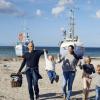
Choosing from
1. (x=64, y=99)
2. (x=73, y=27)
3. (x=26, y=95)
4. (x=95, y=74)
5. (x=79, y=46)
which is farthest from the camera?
(x=73, y=27)

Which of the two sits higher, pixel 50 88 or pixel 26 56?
pixel 26 56

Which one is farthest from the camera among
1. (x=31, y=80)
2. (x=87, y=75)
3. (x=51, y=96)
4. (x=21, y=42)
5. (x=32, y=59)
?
(x=21, y=42)

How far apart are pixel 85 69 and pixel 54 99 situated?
166 centimetres

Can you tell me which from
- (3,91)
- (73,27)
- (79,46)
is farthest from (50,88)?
(73,27)

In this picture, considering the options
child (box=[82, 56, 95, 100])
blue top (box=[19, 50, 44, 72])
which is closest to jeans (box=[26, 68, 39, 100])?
blue top (box=[19, 50, 44, 72])

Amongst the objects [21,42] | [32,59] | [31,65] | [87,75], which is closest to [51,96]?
[87,75]

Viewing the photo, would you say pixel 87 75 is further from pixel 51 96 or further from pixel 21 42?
pixel 21 42

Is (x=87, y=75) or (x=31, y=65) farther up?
Answer: (x=31, y=65)

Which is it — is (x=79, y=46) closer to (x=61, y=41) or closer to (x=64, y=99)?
(x=61, y=41)

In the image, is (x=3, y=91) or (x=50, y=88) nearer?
(x=3, y=91)

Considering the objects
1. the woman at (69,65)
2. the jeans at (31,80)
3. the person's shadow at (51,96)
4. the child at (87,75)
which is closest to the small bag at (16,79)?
the person's shadow at (51,96)

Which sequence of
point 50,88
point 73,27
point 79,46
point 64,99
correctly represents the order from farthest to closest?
point 73,27, point 79,46, point 50,88, point 64,99

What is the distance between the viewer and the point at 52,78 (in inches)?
736

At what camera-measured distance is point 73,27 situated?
74375 mm
